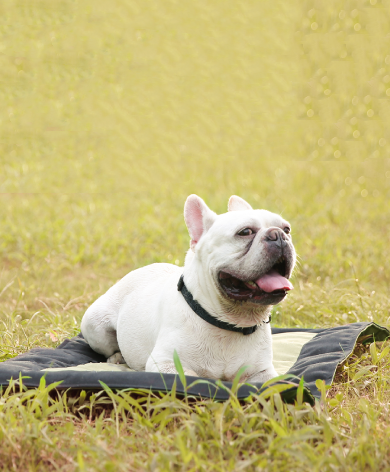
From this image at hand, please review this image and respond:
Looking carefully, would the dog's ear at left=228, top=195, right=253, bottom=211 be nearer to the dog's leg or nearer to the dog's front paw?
the dog's leg

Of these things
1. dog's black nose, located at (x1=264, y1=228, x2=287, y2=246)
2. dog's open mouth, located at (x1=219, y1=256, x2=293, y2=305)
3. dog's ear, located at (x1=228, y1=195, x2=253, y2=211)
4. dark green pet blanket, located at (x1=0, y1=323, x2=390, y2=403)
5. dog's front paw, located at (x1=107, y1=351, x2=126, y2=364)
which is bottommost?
dog's front paw, located at (x1=107, y1=351, x2=126, y2=364)

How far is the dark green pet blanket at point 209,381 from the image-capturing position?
2.37m

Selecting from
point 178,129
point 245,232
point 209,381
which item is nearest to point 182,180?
point 178,129

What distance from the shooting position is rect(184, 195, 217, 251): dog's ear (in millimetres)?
2939

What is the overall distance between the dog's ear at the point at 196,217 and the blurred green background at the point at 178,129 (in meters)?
2.92

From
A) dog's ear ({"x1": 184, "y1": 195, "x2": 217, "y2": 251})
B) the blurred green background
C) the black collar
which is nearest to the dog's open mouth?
the black collar

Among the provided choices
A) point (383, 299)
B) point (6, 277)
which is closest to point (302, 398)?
point (383, 299)

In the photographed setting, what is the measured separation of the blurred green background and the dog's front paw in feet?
7.17

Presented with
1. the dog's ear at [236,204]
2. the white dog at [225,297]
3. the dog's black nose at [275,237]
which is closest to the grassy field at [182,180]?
the white dog at [225,297]

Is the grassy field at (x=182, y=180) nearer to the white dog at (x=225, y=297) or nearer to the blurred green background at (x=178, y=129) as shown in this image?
the blurred green background at (x=178, y=129)

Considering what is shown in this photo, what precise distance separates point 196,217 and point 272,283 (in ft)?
1.95

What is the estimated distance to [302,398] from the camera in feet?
7.68

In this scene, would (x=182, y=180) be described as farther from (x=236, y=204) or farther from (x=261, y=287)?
(x=261, y=287)

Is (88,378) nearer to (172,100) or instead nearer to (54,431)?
(54,431)
